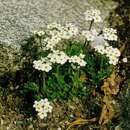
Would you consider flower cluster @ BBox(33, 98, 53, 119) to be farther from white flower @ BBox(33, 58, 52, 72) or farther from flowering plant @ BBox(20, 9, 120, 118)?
white flower @ BBox(33, 58, 52, 72)

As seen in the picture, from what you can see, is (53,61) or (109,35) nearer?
(53,61)

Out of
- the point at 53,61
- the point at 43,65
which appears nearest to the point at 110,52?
the point at 53,61

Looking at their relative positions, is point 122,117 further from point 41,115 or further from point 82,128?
point 41,115

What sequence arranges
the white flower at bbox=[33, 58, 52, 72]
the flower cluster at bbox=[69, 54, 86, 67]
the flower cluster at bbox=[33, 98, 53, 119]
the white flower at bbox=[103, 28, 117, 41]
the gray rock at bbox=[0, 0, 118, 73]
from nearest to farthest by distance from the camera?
1. the flower cluster at bbox=[33, 98, 53, 119]
2. the white flower at bbox=[33, 58, 52, 72]
3. the flower cluster at bbox=[69, 54, 86, 67]
4. the white flower at bbox=[103, 28, 117, 41]
5. the gray rock at bbox=[0, 0, 118, 73]

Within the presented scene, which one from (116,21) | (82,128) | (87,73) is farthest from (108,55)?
(116,21)

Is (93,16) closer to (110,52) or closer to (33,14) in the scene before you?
(110,52)

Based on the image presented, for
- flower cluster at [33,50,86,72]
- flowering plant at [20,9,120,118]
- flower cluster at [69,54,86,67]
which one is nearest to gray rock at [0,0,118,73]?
flowering plant at [20,9,120,118]
